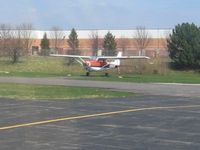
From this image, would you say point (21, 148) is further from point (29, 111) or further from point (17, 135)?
point (29, 111)

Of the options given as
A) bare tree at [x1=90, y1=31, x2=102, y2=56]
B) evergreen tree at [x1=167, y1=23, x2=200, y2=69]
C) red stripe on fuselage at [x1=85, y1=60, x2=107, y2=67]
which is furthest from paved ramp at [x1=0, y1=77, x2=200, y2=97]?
bare tree at [x1=90, y1=31, x2=102, y2=56]

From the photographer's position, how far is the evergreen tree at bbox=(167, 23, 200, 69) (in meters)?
74.3

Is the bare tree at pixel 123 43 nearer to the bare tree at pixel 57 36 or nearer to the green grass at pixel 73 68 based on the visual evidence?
the bare tree at pixel 57 36

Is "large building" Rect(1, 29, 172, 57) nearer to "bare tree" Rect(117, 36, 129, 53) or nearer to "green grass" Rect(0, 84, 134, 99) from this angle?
"bare tree" Rect(117, 36, 129, 53)

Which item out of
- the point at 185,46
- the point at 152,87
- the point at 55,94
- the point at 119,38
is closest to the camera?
the point at 55,94

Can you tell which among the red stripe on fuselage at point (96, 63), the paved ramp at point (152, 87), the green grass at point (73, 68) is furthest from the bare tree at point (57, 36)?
the paved ramp at point (152, 87)

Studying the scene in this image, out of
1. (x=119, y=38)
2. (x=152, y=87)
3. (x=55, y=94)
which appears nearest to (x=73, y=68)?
(x=152, y=87)

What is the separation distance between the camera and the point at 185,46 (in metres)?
75.2

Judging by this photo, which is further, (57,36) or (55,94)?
(57,36)

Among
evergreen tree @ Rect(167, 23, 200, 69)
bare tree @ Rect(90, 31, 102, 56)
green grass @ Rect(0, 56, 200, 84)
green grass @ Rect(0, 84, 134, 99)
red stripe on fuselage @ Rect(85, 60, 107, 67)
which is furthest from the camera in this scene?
bare tree @ Rect(90, 31, 102, 56)

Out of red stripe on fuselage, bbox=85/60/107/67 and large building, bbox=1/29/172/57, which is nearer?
red stripe on fuselage, bbox=85/60/107/67

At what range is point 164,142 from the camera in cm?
1130

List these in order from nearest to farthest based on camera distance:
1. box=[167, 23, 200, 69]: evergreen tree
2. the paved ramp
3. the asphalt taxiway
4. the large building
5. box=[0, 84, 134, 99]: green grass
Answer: the asphalt taxiway, box=[0, 84, 134, 99]: green grass, the paved ramp, box=[167, 23, 200, 69]: evergreen tree, the large building

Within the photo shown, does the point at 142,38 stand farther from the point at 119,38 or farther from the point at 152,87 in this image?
the point at 152,87
